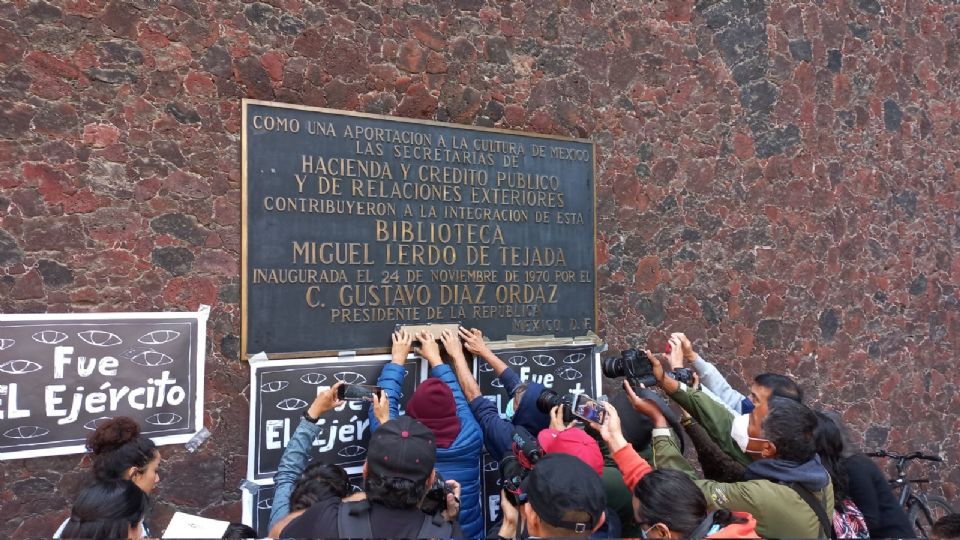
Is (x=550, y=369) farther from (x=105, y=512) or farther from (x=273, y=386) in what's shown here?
(x=105, y=512)

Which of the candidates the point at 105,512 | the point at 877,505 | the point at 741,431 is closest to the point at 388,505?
the point at 105,512

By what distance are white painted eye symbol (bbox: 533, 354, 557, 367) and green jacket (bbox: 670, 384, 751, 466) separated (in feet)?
4.78

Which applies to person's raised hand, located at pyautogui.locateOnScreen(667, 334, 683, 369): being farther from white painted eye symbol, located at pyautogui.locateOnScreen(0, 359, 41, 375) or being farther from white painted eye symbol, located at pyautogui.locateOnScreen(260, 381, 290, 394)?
white painted eye symbol, located at pyautogui.locateOnScreen(0, 359, 41, 375)

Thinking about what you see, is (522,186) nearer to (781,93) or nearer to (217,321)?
(217,321)

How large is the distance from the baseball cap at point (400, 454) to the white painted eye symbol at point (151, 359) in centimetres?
167

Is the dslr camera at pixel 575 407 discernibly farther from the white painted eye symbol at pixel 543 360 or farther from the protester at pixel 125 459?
the protester at pixel 125 459

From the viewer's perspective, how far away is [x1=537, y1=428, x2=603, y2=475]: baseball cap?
2.71 meters

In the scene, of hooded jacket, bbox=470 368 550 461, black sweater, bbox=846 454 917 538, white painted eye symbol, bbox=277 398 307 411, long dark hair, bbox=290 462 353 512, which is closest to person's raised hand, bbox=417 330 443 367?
hooded jacket, bbox=470 368 550 461

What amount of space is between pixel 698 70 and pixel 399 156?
2666 mm

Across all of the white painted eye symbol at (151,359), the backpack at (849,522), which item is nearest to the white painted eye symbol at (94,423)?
the white painted eye symbol at (151,359)

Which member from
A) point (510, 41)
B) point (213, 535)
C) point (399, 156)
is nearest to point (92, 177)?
→ point (399, 156)

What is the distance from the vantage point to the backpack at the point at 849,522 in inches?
123

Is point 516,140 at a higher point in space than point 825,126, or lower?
lower

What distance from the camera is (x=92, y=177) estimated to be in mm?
3547
